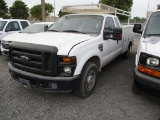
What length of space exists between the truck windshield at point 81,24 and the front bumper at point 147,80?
1.53 meters

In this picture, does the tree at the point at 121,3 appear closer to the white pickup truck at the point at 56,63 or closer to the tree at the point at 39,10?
the white pickup truck at the point at 56,63

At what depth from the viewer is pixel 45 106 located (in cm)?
297

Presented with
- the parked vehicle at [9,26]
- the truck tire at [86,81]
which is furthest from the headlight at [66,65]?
the parked vehicle at [9,26]

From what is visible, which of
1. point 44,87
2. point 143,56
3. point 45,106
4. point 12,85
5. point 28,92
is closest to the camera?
point 143,56

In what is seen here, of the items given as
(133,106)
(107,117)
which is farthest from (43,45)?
(133,106)

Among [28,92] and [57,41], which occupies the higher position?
[57,41]

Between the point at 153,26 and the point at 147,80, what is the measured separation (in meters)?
1.61

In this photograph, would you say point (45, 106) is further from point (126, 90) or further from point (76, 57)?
point (126, 90)

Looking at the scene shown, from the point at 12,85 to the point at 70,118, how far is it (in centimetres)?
199

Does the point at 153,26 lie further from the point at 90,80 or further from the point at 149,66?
the point at 90,80

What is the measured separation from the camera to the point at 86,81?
3.15 metres

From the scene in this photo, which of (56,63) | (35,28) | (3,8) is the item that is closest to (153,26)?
(56,63)

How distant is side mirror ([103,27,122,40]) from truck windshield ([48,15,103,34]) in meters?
0.19

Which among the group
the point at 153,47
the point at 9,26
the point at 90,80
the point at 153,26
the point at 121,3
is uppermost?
the point at 121,3
